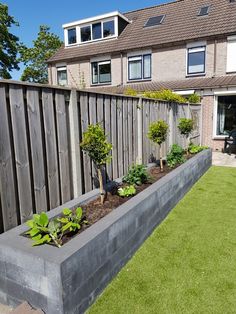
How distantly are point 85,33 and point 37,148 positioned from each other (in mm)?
17430

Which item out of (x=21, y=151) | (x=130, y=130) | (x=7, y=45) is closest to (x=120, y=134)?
(x=130, y=130)

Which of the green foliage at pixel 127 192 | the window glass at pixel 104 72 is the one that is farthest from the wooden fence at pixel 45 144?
the window glass at pixel 104 72

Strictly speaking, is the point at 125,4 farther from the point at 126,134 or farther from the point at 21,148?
the point at 21,148

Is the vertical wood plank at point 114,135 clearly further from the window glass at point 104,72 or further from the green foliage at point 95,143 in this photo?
the window glass at point 104,72

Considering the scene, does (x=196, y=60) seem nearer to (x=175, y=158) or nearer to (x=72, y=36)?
(x=175, y=158)

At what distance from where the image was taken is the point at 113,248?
2.88 m

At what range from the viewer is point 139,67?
15.7 meters

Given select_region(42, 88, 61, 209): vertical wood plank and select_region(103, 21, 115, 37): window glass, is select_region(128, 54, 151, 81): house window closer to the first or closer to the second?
select_region(103, 21, 115, 37): window glass

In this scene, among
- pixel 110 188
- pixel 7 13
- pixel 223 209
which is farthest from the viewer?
pixel 7 13

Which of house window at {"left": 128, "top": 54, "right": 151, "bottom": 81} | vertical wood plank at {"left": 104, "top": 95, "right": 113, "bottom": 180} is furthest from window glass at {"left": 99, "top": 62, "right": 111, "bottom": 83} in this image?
vertical wood plank at {"left": 104, "top": 95, "right": 113, "bottom": 180}

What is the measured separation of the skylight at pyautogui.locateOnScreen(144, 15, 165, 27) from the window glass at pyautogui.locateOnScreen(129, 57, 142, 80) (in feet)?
8.66

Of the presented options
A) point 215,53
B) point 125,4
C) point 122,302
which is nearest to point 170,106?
point 122,302

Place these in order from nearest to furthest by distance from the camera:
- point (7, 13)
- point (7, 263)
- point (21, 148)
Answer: point (7, 263), point (21, 148), point (7, 13)

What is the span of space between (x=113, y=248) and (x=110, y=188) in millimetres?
1542
